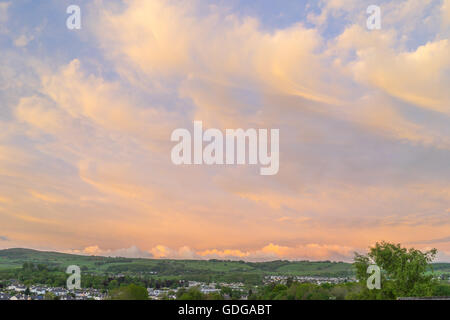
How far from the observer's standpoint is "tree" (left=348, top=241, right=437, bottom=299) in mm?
37875

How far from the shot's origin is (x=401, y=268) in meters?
39.6

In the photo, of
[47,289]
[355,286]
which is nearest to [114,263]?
[47,289]

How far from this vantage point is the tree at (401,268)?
37875 mm
